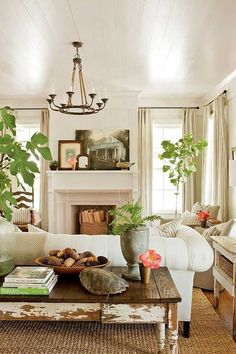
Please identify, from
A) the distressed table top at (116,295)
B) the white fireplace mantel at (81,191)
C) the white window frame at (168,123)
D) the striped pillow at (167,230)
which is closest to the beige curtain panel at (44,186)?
the white fireplace mantel at (81,191)

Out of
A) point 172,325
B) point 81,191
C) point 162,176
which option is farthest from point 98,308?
point 162,176

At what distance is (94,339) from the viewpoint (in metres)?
2.74

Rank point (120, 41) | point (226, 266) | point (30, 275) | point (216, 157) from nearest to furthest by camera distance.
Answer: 1. point (30, 275)
2. point (226, 266)
3. point (120, 41)
4. point (216, 157)

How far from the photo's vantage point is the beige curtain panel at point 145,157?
7.28 meters

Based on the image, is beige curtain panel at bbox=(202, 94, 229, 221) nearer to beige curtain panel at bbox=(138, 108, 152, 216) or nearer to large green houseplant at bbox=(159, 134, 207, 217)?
large green houseplant at bbox=(159, 134, 207, 217)

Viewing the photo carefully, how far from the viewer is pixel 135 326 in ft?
9.72

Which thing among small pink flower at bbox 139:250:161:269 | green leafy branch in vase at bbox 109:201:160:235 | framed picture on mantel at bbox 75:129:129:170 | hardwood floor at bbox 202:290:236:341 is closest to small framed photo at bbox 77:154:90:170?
framed picture on mantel at bbox 75:129:129:170

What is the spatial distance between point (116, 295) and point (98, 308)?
121mm

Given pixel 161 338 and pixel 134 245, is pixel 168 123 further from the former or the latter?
pixel 161 338

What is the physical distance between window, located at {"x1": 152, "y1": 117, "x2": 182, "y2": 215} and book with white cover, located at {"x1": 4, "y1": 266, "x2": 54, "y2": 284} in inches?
209

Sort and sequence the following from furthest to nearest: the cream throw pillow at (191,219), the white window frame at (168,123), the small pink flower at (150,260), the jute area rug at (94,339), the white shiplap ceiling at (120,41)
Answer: the white window frame at (168,123) → the cream throw pillow at (191,219) → the white shiplap ceiling at (120,41) → the jute area rug at (94,339) → the small pink flower at (150,260)

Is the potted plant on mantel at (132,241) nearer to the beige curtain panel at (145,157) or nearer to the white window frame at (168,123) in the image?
the beige curtain panel at (145,157)

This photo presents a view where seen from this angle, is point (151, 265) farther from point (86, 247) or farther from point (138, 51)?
point (138, 51)

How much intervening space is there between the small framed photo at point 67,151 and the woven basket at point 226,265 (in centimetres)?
402
